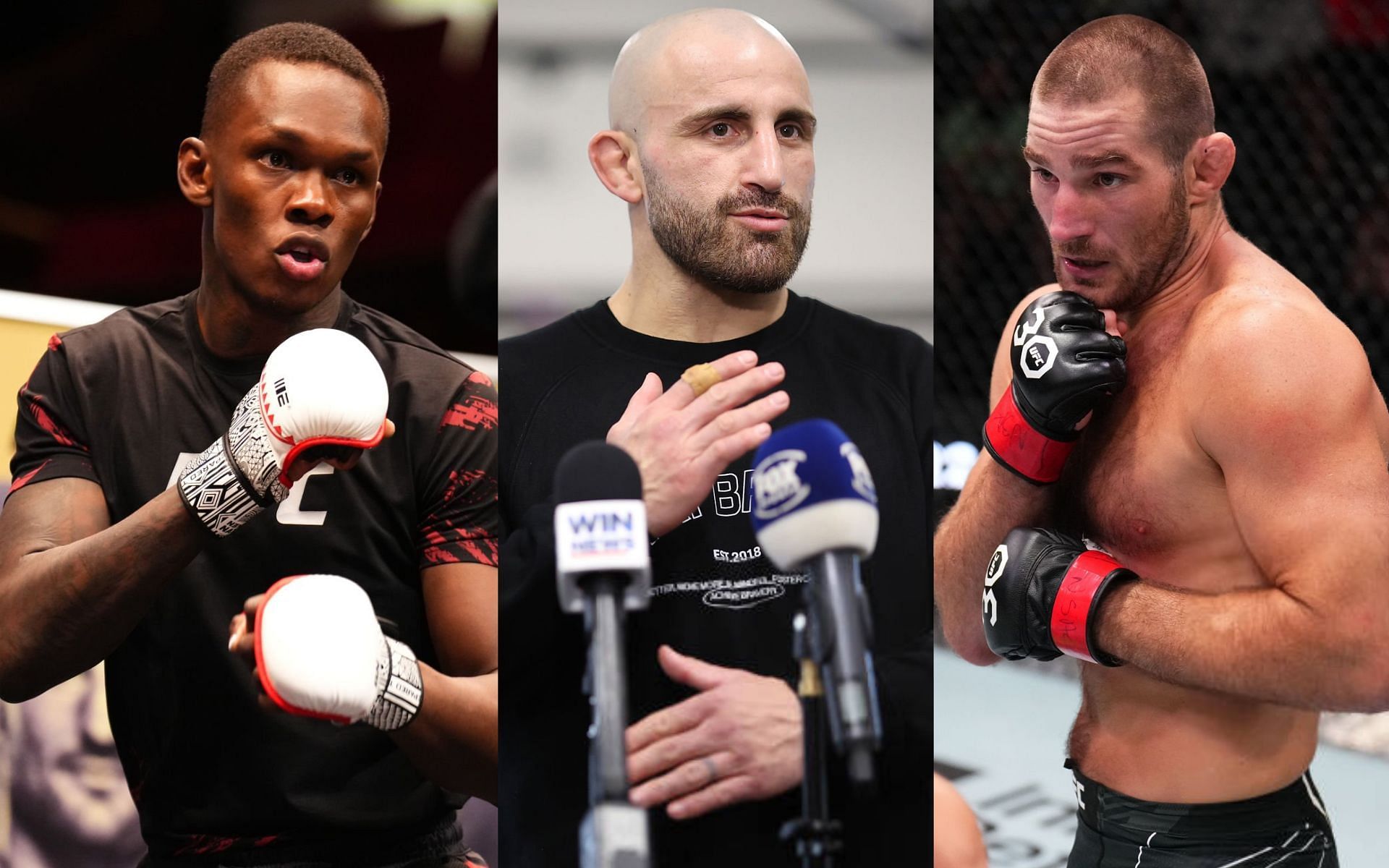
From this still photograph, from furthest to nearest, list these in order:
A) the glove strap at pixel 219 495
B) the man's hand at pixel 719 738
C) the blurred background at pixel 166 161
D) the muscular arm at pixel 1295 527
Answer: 1. the blurred background at pixel 166 161
2. the man's hand at pixel 719 738
3. the glove strap at pixel 219 495
4. the muscular arm at pixel 1295 527

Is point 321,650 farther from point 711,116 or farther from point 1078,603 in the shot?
point 1078,603

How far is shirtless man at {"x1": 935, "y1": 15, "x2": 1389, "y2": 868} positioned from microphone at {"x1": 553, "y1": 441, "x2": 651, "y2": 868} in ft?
2.13

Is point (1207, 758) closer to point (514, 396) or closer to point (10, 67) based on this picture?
point (514, 396)

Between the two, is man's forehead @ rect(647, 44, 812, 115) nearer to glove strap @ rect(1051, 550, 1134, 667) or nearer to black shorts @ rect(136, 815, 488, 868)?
glove strap @ rect(1051, 550, 1134, 667)

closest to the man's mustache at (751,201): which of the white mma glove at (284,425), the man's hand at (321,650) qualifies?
the white mma glove at (284,425)

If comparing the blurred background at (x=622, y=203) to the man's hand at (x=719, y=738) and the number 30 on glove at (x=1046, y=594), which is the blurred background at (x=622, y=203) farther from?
the man's hand at (x=719, y=738)

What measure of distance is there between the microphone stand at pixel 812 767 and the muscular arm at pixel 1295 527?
0.49 m

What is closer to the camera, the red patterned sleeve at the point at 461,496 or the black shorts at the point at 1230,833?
the black shorts at the point at 1230,833

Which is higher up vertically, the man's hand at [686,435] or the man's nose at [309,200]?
the man's nose at [309,200]

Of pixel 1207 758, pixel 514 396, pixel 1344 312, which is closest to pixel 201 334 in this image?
pixel 514 396

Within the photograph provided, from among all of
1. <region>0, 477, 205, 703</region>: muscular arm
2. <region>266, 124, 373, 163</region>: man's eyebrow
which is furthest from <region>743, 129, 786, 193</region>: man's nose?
<region>0, 477, 205, 703</region>: muscular arm

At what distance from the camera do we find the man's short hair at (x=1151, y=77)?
6.86 ft

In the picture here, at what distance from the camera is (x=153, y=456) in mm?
2137

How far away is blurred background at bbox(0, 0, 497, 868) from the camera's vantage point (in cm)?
216
